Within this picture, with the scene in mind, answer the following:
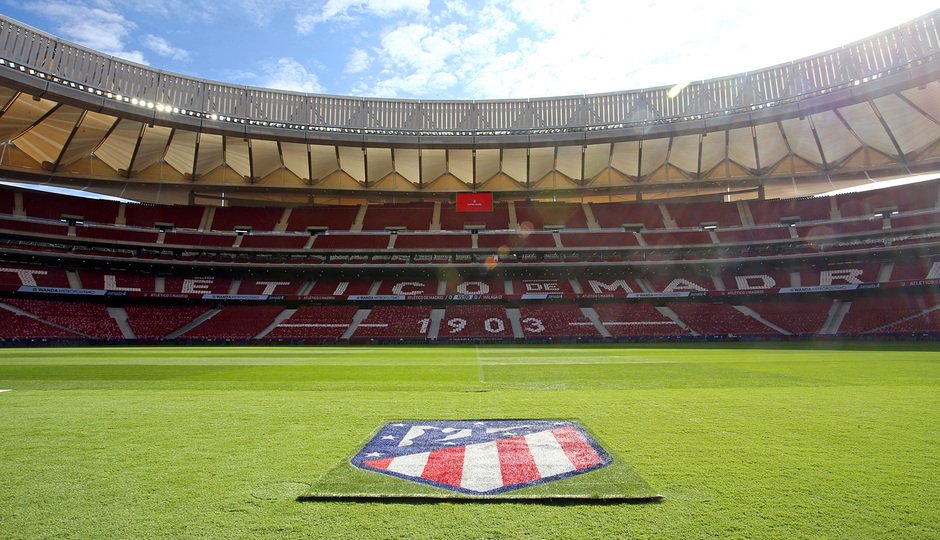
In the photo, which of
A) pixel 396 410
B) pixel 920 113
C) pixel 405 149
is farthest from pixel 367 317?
pixel 920 113

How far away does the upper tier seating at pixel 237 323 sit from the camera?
114 feet

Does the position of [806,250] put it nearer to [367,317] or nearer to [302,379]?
[367,317]

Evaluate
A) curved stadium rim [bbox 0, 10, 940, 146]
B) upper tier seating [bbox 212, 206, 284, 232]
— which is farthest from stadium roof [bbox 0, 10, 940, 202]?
upper tier seating [bbox 212, 206, 284, 232]

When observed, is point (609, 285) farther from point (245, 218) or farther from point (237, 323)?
point (245, 218)

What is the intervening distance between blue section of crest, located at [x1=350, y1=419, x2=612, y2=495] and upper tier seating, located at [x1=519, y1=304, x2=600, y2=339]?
96.8 feet

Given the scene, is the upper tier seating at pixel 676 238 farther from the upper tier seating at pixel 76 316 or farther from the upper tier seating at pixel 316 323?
the upper tier seating at pixel 76 316

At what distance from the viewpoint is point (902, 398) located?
24.0 ft

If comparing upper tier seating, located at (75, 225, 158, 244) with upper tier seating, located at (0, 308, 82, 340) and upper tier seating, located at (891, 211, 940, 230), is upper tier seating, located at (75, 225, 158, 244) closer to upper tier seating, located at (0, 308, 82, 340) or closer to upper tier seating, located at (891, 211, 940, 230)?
upper tier seating, located at (0, 308, 82, 340)

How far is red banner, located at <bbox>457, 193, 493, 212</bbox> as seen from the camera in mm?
46656

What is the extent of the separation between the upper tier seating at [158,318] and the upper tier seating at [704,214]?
44.6 m

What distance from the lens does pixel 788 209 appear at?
44.2 meters

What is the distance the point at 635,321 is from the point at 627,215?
51.1 ft

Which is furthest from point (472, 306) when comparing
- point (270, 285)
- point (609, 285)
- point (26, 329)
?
point (26, 329)

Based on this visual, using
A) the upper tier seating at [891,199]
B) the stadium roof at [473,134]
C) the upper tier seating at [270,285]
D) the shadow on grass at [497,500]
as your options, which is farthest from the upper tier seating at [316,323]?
the upper tier seating at [891,199]
